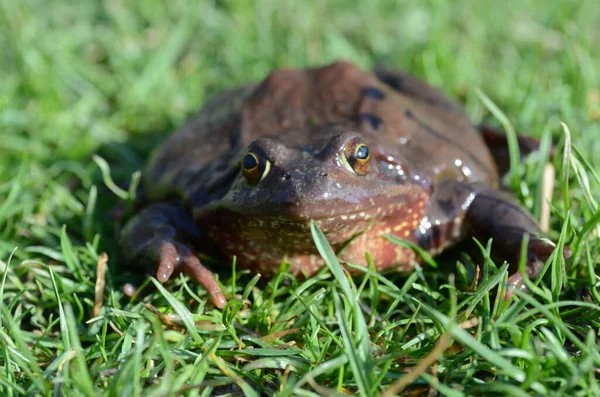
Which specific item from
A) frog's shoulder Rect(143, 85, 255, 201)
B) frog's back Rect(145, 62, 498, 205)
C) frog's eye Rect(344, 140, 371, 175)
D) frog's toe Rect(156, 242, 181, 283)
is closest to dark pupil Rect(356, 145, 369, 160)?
frog's eye Rect(344, 140, 371, 175)

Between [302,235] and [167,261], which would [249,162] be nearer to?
[302,235]

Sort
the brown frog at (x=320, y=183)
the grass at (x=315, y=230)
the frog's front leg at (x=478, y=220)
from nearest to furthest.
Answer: the grass at (x=315, y=230), the brown frog at (x=320, y=183), the frog's front leg at (x=478, y=220)

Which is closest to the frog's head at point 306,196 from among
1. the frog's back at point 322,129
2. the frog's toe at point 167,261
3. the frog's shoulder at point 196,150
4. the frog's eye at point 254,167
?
the frog's eye at point 254,167

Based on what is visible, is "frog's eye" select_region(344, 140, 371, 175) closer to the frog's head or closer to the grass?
the frog's head

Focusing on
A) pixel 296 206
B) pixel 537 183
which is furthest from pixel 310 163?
pixel 537 183

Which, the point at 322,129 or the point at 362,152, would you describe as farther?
the point at 322,129

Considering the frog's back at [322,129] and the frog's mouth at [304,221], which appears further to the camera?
the frog's back at [322,129]

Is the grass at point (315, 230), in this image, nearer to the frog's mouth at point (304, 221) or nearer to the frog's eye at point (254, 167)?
the frog's mouth at point (304, 221)

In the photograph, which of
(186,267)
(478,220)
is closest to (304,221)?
(186,267)
